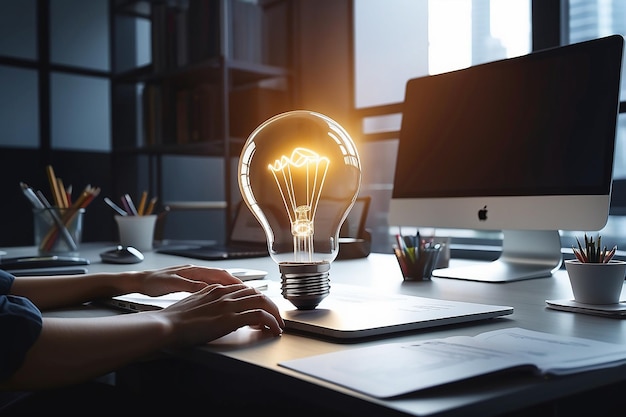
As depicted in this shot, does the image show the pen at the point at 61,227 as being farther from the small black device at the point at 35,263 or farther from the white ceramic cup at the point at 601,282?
the white ceramic cup at the point at 601,282

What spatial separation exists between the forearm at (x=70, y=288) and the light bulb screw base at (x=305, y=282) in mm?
320

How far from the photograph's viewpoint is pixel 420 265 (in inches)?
51.4

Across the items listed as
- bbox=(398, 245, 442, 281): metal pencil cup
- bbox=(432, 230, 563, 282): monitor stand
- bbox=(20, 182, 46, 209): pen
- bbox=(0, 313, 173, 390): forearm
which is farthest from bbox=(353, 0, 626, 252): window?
bbox=(0, 313, 173, 390): forearm

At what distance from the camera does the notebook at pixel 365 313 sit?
0.78 metres

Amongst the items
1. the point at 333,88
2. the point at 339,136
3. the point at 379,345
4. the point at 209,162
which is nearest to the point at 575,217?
the point at 339,136

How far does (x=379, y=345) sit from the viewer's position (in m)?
0.73

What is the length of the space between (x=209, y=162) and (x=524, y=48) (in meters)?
1.93

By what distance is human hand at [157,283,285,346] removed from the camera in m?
0.75

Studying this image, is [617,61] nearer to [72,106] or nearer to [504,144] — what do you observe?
[504,144]

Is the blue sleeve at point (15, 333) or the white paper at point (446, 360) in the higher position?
the blue sleeve at point (15, 333)

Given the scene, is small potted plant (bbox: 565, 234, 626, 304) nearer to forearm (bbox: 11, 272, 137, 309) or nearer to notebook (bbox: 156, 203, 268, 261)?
forearm (bbox: 11, 272, 137, 309)

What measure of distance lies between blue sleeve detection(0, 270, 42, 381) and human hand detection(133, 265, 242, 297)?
0.37 metres

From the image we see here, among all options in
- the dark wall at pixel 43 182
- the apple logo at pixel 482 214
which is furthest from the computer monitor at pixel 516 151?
the dark wall at pixel 43 182

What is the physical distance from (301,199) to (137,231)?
115cm
